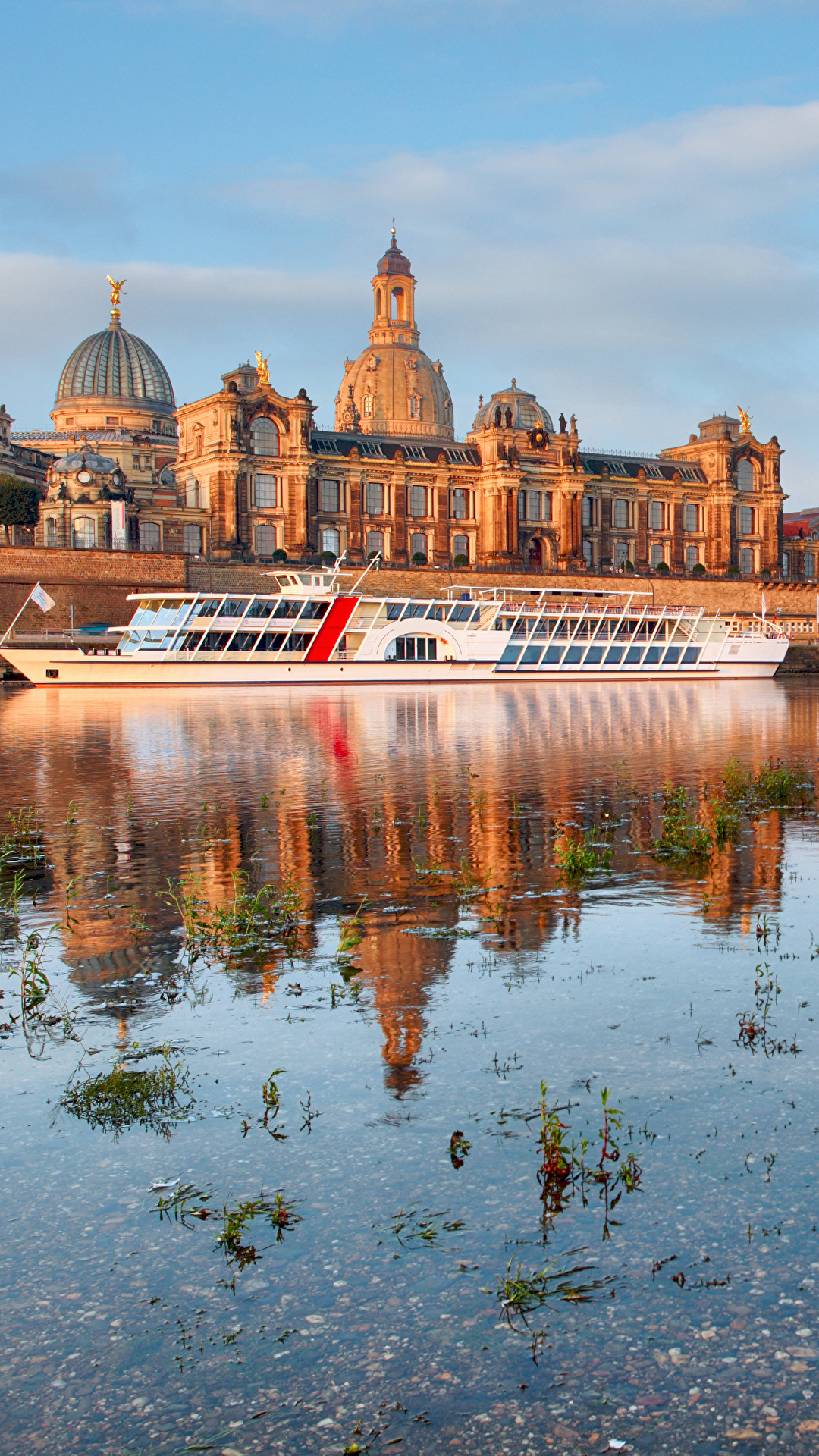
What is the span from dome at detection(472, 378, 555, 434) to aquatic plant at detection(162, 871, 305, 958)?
340ft

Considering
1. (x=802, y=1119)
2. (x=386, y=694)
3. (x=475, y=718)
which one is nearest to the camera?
(x=802, y=1119)

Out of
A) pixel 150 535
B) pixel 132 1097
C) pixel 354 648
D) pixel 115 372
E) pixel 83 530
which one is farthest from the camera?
pixel 115 372

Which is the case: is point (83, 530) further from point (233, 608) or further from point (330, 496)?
point (233, 608)

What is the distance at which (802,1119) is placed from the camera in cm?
747

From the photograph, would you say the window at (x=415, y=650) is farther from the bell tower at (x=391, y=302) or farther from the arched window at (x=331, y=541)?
the bell tower at (x=391, y=302)

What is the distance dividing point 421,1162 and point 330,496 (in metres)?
101

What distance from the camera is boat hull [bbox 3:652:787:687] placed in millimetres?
63688

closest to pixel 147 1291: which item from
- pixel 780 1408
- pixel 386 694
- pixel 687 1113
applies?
pixel 780 1408

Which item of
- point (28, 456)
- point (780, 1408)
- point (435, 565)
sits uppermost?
point (28, 456)

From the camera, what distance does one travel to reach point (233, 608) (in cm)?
6956

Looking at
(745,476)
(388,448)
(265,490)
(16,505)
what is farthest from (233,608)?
(745,476)

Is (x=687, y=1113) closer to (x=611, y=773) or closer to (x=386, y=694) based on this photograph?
(x=611, y=773)

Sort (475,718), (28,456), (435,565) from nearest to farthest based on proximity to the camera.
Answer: (475,718) < (435,565) < (28,456)

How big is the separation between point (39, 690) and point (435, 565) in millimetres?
48864
